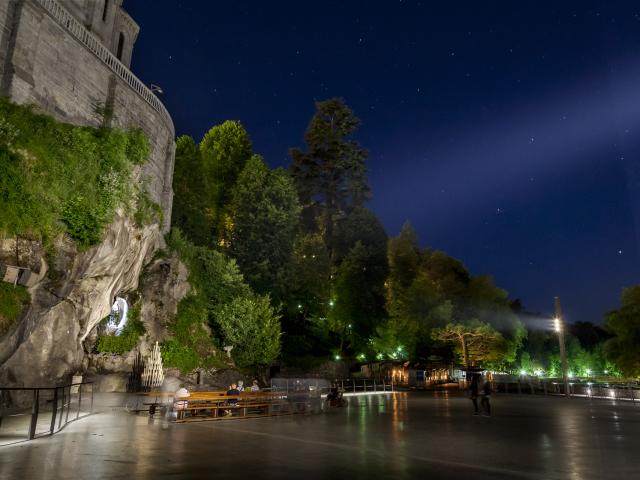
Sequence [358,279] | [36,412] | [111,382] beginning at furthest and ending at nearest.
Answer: [358,279] < [111,382] < [36,412]

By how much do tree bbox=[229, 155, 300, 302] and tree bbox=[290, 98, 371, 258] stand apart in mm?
13541

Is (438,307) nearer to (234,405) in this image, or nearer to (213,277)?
(213,277)

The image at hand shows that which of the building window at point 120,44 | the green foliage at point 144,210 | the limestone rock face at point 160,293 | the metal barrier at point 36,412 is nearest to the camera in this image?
the metal barrier at point 36,412

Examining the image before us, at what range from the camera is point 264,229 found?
39.0 metres

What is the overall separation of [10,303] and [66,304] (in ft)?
15.9

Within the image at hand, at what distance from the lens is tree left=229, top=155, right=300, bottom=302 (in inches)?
1469

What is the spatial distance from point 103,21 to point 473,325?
38290 millimetres

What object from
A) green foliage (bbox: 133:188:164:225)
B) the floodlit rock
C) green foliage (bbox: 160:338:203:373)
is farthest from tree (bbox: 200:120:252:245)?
the floodlit rock

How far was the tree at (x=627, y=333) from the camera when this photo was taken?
3809 cm

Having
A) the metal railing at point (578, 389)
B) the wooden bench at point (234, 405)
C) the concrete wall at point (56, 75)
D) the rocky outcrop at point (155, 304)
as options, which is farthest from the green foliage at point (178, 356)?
the metal railing at point (578, 389)

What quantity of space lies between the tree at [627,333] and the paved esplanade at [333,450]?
2805cm

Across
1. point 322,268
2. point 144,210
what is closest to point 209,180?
point 322,268

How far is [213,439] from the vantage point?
10.6 m

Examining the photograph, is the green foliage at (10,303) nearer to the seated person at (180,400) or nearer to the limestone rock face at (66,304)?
the limestone rock face at (66,304)
